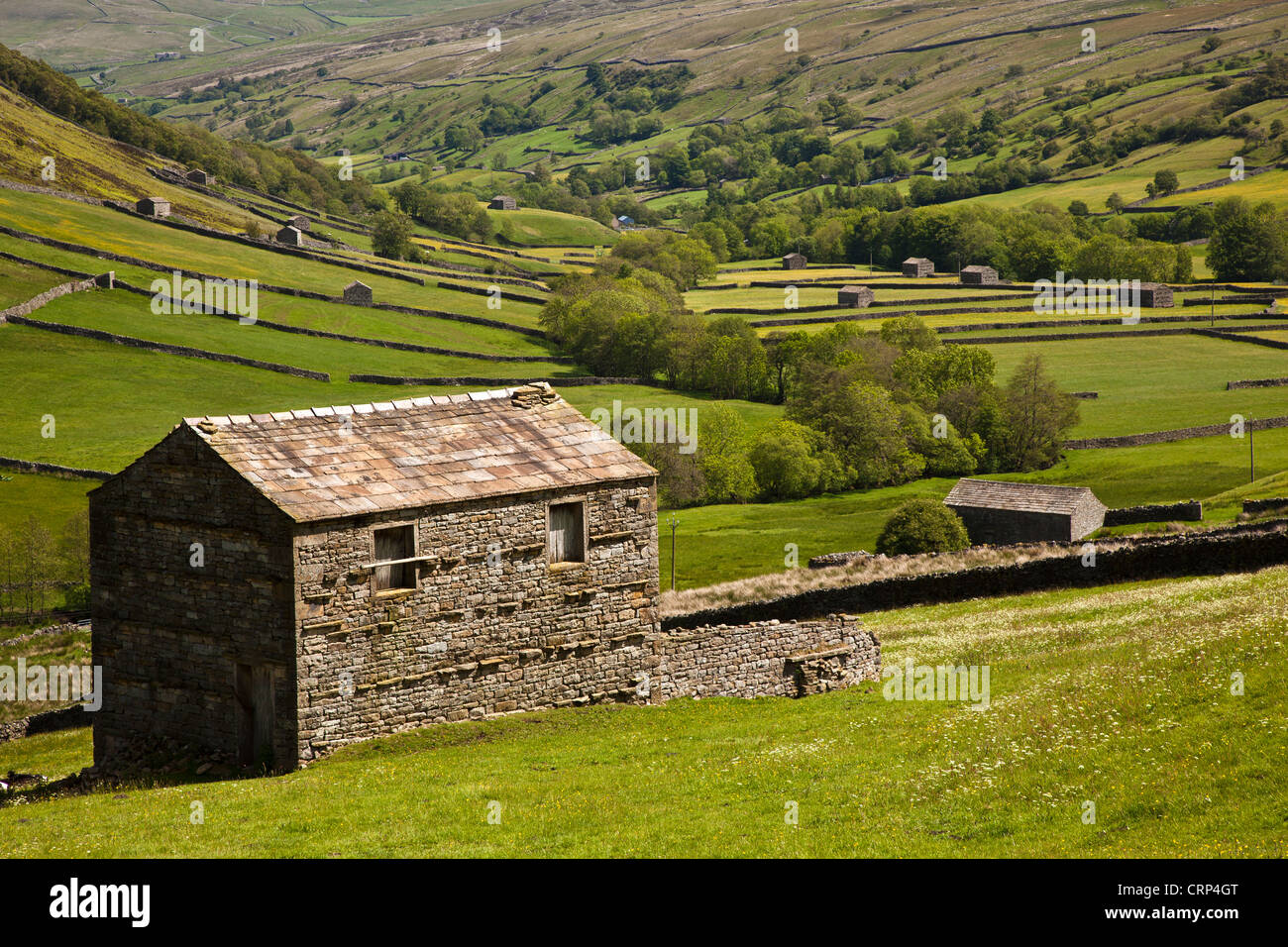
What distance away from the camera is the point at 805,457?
8769cm

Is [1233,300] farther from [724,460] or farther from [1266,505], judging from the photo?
[1266,505]

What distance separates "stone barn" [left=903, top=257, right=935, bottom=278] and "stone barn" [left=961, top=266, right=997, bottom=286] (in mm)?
16534

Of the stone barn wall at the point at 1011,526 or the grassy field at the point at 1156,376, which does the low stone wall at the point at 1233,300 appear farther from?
the stone barn wall at the point at 1011,526

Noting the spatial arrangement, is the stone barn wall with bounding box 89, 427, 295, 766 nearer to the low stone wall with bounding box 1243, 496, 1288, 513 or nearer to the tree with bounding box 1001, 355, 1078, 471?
the low stone wall with bounding box 1243, 496, 1288, 513

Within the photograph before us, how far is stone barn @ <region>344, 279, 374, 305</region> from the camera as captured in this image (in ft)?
420

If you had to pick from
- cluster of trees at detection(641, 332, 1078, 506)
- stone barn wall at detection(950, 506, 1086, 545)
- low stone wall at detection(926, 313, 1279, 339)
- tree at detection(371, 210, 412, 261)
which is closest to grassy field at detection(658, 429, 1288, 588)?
cluster of trees at detection(641, 332, 1078, 506)

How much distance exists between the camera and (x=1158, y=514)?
57.3 meters

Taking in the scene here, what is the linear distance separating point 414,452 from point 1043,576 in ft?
66.0

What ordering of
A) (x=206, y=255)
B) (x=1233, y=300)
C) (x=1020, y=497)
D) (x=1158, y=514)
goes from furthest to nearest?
1. (x=1233, y=300)
2. (x=206, y=255)
3. (x=1020, y=497)
4. (x=1158, y=514)

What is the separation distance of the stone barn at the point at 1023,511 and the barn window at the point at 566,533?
119 feet

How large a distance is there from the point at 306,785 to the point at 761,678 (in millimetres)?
11524

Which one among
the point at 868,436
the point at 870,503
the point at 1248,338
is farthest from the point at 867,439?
the point at 1248,338

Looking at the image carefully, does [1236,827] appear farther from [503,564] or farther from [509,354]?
[509,354]

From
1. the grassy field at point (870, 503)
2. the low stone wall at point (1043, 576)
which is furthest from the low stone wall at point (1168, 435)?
the low stone wall at point (1043, 576)
